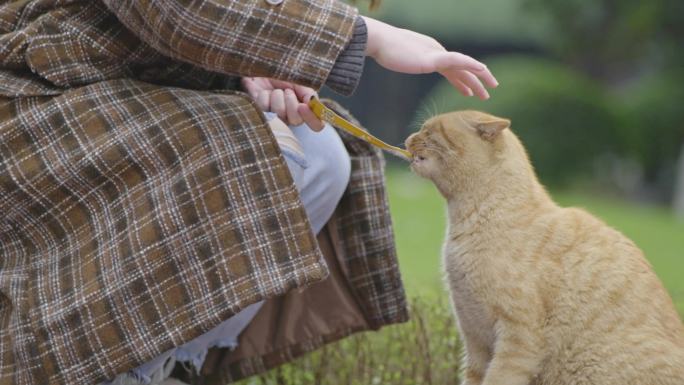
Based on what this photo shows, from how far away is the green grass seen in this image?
675 centimetres

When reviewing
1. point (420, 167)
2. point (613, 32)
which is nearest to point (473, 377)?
point (420, 167)

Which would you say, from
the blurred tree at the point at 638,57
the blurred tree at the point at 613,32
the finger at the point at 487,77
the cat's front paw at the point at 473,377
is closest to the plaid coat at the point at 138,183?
the finger at the point at 487,77

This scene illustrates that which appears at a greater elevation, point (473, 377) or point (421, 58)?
point (421, 58)

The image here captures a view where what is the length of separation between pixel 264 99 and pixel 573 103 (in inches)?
329

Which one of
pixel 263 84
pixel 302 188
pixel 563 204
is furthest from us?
pixel 563 204

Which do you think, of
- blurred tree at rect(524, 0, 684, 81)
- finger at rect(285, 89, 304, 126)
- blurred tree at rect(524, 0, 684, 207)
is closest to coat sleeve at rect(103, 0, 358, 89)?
finger at rect(285, 89, 304, 126)

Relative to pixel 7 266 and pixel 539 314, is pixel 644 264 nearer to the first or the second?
pixel 539 314

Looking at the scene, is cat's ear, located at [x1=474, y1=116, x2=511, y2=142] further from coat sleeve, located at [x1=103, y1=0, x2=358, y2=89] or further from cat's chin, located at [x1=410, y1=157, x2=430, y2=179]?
coat sleeve, located at [x1=103, y1=0, x2=358, y2=89]

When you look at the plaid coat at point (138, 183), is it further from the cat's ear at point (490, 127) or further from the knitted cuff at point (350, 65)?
the cat's ear at point (490, 127)

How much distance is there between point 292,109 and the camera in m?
2.55

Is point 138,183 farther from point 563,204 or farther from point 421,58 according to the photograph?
point 563,204

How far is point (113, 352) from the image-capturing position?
2.22 meters

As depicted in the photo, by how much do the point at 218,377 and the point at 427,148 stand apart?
99 cm

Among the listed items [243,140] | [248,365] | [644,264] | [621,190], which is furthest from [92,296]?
[621,190]
